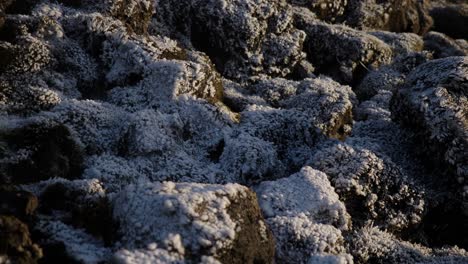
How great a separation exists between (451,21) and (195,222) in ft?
108

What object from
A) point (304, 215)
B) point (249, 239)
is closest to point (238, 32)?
point (304, 215)

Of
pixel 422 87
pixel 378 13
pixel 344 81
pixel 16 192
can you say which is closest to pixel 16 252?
pixel 16 192

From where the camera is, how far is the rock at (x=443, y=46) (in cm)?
3047

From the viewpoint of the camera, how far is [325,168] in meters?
16.5

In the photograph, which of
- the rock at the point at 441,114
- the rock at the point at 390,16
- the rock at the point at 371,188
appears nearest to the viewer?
the rock at the point at 371,188

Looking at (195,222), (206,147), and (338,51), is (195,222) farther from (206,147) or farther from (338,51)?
(338,51)

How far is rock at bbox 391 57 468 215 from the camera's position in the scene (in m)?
16.7

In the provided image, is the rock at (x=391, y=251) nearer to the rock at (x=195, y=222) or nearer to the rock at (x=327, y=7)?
the rock at (x=195, y=222)

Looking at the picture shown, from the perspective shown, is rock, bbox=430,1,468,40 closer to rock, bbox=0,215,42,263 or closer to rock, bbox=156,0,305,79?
rock, bbox=156,0,305,79

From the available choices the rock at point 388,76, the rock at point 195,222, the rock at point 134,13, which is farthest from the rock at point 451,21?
the rock at point 195,222

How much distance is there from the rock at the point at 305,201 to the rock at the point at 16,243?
21.2ft

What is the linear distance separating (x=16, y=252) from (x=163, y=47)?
11.6 m

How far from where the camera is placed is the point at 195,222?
11.3 meters

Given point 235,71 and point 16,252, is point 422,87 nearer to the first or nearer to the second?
point 235,71
